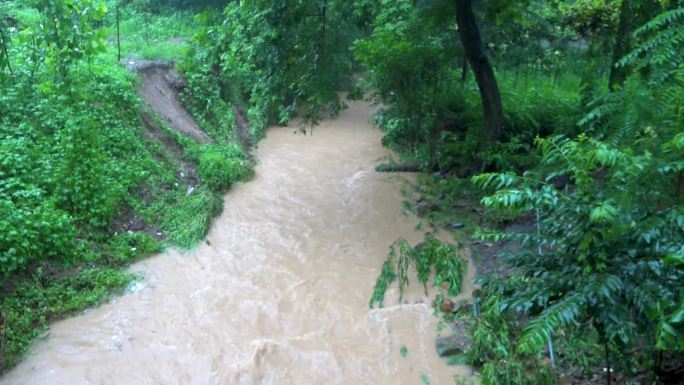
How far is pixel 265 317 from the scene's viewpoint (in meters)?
6.11

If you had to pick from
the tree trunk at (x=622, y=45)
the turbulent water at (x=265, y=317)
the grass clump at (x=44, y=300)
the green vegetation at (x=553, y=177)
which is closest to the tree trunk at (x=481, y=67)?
the green vegetation at (x=553, y=177)

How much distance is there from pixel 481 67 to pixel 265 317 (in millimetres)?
4787

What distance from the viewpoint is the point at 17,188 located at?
6.78 m

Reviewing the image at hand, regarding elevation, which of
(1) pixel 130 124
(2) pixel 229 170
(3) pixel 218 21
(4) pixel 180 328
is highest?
(3) pixel 218 21

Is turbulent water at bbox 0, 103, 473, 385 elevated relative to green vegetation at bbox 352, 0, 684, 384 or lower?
lower

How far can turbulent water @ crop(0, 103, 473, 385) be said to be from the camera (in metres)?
5.26

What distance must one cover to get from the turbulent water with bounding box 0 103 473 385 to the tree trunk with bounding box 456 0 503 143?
5.91 ft

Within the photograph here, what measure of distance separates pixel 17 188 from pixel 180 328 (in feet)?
9.00

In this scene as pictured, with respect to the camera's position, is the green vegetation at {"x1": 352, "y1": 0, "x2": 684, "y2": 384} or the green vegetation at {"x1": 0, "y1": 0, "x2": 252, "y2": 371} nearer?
the green vegetation at {"x1": 352, "y1": 0, "x2": 684, "y2": 384}

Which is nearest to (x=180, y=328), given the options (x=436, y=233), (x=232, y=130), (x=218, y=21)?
(x=436, y=233)

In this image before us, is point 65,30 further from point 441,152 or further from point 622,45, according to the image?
point 622,45

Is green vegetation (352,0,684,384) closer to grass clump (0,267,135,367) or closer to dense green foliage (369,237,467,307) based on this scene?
dense green foliage (369,237,467,307)

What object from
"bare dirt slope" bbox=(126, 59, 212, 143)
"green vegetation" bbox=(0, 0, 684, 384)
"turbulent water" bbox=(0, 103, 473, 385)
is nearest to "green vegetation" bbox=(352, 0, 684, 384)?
"green vegetation" bbox=(0, 0, 684, 384)

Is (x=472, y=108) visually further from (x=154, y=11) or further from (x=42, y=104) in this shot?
(x=154, y=11)
